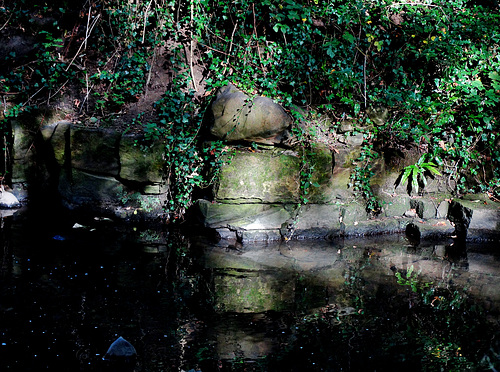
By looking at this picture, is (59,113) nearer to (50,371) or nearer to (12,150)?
(12,150)

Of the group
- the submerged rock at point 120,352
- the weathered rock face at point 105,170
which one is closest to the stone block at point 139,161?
the weathered rock face at point 105,170

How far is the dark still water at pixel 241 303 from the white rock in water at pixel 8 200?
124cm

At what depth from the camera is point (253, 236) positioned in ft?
25.2

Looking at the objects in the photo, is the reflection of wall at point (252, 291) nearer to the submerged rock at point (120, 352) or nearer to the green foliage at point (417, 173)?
the submerged rock at point (120, 352)

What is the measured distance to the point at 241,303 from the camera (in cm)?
529

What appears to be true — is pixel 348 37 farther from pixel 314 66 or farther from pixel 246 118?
pixel 246 118

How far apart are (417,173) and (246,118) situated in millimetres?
3144

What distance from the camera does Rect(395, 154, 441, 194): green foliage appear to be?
8.40 metres

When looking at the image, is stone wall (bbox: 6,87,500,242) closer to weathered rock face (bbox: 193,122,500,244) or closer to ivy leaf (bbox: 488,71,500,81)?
weathered rock face (bbox: 193,122,500,244)

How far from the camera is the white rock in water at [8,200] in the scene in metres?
8.57

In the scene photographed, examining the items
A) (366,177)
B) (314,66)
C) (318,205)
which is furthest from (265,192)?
(314,66)

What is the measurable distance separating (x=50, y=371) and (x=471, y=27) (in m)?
8.86

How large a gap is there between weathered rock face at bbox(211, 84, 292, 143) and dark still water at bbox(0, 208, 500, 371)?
1.77 m

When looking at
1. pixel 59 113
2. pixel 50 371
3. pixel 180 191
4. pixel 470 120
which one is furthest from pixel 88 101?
pixel 470 120
